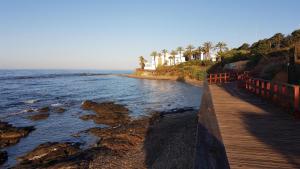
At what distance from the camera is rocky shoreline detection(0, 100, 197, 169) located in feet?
41.9

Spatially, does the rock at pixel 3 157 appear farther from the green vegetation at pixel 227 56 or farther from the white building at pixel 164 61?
the white building at pixel 164 61

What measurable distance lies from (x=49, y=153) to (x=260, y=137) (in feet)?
38.9

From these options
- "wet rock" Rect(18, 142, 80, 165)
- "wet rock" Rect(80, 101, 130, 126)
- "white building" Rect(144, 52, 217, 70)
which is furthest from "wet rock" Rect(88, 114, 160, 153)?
"white building" Rect(144, 52, 217, 70)

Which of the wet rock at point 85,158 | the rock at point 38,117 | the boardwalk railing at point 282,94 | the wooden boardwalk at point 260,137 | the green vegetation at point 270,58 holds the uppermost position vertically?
the green vegetation at point 270,58

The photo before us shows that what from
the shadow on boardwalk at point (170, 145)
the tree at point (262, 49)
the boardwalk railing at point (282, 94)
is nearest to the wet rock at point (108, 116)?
the shadow on boardwalk at point (170, 145)

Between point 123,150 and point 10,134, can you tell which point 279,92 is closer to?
point 123,150

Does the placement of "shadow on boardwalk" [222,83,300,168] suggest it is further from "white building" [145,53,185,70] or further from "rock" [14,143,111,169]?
"white building" [145,53,185,70]

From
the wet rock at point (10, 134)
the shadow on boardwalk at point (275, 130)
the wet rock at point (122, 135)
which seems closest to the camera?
Answer: the shadow on boardwalk at point (275, 130)

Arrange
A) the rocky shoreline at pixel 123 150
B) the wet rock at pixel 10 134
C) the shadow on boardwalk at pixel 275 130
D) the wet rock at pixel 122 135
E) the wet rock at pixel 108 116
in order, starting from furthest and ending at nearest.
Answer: the wet rock at pixel 108 116 < the wet rock at pixel 10 134 < the wet rock at pixel 122 135 < the rocky shoreline at pixel 123 150 < the shadow on boardwalk at pixel 275 130

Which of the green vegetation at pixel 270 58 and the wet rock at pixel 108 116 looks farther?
the wet rock at pixel 108 116

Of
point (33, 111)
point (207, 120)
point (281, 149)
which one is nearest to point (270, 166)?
point (281, 149)

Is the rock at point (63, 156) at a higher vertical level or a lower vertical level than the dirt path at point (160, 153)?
lower

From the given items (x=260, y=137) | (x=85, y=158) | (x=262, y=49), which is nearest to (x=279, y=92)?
(x=260, y=137)

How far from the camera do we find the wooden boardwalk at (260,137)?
5773mm
